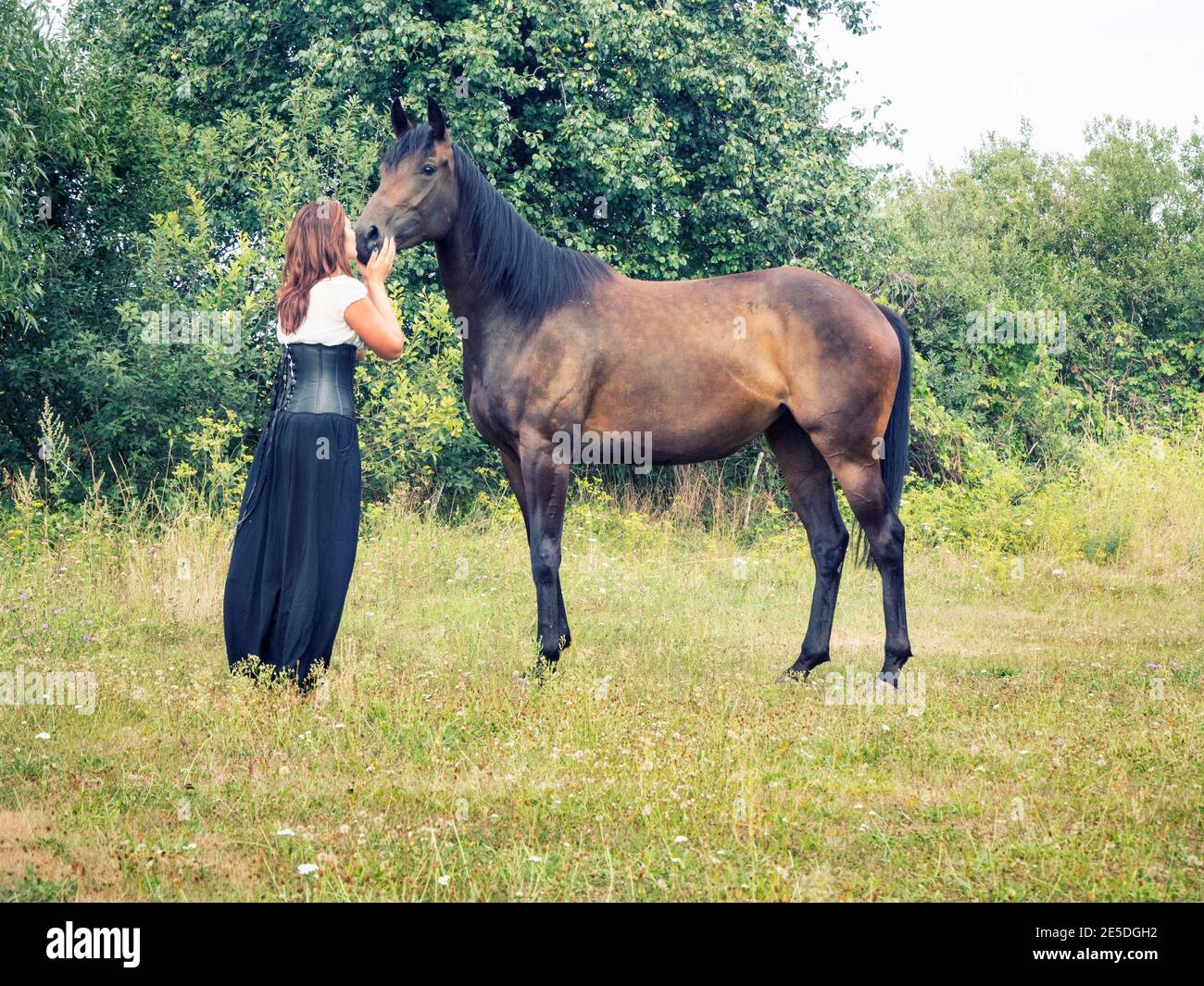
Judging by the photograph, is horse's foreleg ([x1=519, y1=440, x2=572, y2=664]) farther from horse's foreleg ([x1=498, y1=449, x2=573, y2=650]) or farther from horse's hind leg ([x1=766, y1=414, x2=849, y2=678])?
horse's hind leg ([x1=766, y1=414, x2=849, y2=678])

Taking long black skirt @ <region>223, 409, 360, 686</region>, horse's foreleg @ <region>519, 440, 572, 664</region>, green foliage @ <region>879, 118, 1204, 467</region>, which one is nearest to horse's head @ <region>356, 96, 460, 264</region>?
long black skirt @ <region>223, 409, 360, 686</region>

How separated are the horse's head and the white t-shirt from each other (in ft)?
1.27

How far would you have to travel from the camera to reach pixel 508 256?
6.19 meters

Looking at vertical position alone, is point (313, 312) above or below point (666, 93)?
below

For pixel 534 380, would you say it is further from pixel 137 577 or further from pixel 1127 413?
pixel 1127 413

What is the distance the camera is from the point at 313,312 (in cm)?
544

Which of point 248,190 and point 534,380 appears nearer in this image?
point 534,380

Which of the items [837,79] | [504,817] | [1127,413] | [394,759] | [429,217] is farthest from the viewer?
[1127,413]

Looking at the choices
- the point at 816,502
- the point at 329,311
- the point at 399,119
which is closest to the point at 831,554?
the point at 816,502

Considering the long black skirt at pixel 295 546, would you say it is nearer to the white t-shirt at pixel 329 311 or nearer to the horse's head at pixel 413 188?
the white t-shirt at pixel 329 311

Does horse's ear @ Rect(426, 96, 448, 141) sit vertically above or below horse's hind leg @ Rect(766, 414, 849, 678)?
above

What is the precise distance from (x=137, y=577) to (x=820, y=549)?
16.0 feet

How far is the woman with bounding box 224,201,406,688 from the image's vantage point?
5434 millimetres
